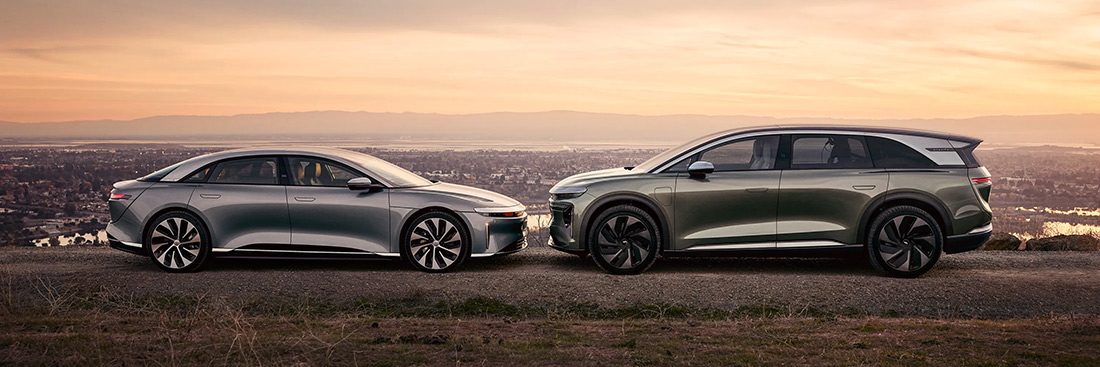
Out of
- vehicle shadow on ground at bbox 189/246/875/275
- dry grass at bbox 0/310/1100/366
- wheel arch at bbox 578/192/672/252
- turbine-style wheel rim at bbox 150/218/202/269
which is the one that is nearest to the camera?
dry grass at bbox 0/310/1100/366

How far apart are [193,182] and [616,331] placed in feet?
19.4

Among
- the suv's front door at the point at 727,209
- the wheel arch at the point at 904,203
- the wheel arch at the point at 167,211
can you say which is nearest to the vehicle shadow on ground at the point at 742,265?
the suv's front door at the point at 727,209

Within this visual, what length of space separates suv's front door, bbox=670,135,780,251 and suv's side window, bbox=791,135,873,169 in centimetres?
36

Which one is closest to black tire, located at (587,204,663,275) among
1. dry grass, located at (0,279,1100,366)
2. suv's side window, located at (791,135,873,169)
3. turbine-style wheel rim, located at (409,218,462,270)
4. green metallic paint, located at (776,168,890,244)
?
dry grass, located at (0,279,1100,366)

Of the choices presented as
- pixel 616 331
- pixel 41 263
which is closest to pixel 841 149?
pixel 616 331

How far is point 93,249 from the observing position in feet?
44.3

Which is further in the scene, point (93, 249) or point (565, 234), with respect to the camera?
point (93, 249)

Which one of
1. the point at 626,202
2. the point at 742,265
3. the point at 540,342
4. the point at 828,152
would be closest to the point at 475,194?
the point at 626,202

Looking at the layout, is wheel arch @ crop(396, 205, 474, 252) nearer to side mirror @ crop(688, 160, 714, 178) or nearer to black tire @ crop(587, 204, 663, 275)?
black tire @ crop(587, 204, 663, 275)

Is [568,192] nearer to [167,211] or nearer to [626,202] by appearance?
[626,202]

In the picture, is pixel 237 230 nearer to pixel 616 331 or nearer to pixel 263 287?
pixel 263 287

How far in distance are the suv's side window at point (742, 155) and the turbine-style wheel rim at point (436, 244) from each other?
270 centimetres

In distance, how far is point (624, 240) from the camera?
1034 cm

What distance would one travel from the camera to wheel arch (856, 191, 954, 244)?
10141 mm
